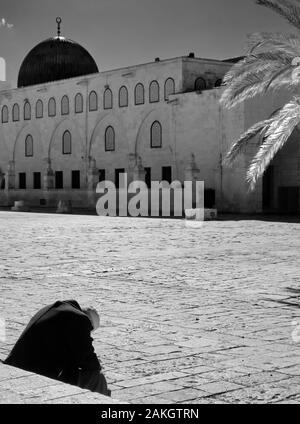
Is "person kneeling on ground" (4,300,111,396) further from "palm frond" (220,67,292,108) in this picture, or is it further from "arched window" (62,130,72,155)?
"arched window" (62,130,72,155)

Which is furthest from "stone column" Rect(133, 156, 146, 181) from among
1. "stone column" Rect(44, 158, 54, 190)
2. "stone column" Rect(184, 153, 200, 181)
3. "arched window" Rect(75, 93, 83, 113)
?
"arched window" Rect(75, 93, 83, 113)

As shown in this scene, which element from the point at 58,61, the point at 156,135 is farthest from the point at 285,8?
the point at 58,61

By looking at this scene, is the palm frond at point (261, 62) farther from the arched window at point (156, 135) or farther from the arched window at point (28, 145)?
the arched window at point (28, 145)

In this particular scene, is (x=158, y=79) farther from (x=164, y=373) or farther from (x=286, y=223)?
(x=164, y=373)

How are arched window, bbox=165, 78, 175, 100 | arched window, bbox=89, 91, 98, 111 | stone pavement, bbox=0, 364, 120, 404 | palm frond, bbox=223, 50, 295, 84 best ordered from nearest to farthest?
stone pavement, bbox=0, 364, 120, 404, palm frond, bbox=223, 50, 295, 84, arched window, bbox=165, 78, 175, 100, arched window, bbox=89, 91, 98, 111

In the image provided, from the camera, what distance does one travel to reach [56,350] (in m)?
5.03

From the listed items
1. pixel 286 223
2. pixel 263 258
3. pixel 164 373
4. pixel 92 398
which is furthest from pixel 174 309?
pixel 286 223

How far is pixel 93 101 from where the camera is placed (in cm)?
5241

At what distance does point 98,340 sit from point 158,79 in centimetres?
Answer: 4058

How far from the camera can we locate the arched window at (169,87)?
4609 centimetres

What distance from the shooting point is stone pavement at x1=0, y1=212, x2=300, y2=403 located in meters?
5.98

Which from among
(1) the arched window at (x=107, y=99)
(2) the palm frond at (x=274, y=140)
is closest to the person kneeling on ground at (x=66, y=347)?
(2) the palm frond at (x=274, y=140)

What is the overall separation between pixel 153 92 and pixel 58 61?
13.5 metres

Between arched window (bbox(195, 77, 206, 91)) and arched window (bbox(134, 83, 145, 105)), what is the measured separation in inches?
152
